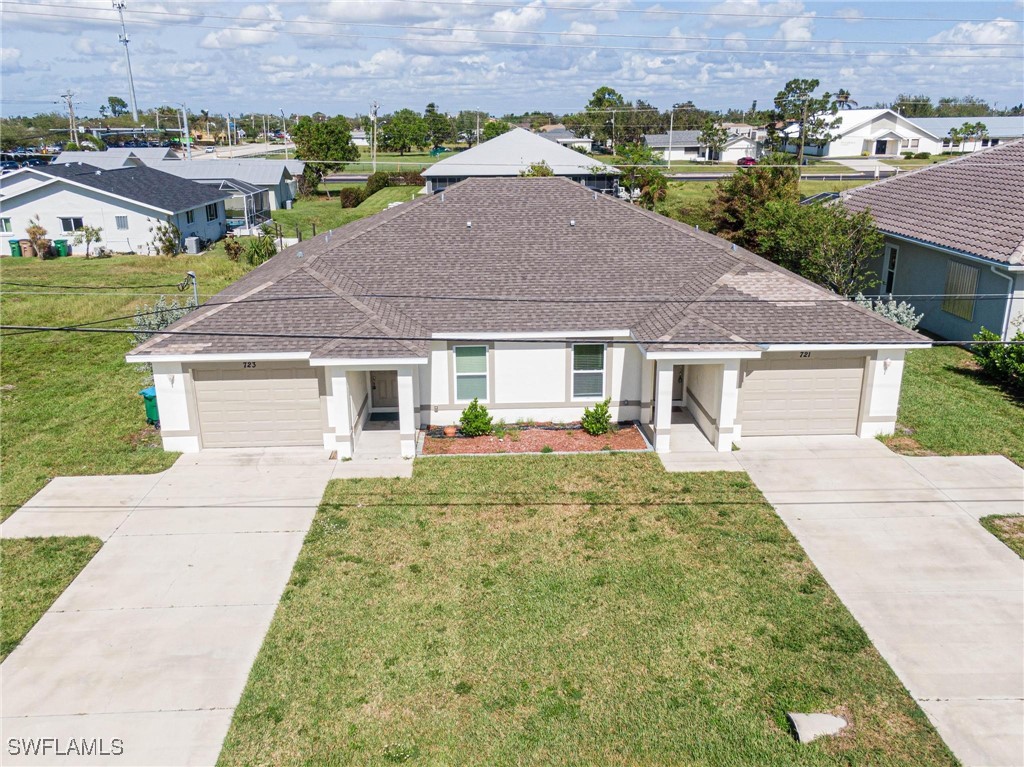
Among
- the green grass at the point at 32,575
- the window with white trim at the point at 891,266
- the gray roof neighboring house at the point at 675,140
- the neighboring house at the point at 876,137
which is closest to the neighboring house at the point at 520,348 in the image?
the green grass at the point at 32,575

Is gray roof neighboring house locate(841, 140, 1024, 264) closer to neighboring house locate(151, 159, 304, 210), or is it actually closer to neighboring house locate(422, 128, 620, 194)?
neighboring house locate(422, 128, 620, 194)

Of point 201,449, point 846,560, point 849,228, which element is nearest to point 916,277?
point 849,228

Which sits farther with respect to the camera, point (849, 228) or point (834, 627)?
point (849, 228)

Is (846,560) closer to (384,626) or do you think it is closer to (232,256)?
(384,626)

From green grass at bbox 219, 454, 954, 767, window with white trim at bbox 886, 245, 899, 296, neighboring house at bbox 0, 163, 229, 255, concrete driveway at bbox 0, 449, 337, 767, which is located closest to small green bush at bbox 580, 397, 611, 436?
green grass at bbox 219, 454, 954, 767

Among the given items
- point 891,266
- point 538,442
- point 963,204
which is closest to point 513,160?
point 891,266

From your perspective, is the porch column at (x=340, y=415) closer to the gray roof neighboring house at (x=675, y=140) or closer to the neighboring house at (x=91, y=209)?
the neighboring house at (x=91, y=209)
